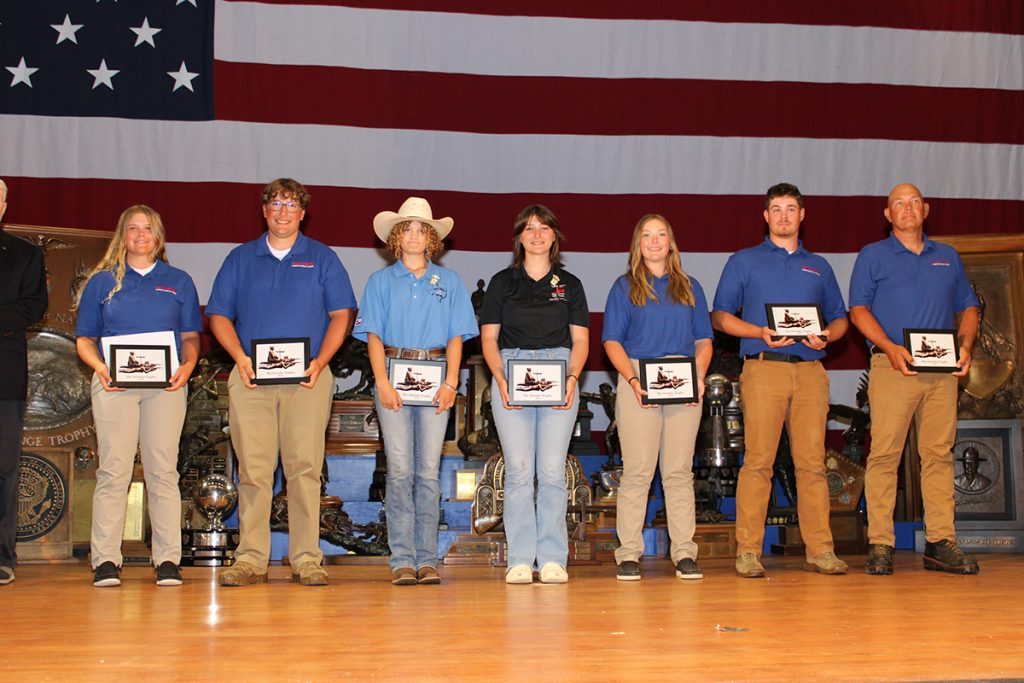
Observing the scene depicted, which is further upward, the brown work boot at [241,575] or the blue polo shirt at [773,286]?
the blue polo shirt at [773,286]

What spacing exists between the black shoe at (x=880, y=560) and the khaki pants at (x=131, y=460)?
9.81 feet

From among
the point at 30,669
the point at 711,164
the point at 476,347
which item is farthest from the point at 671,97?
the point at 30,669

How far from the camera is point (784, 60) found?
7262mm

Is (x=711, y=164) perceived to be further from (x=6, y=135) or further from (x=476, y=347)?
(x=6, y=135)

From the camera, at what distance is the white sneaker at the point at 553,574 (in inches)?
179

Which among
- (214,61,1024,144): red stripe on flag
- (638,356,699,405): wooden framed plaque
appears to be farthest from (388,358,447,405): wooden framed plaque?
(214,61,1024,144): red stripe on flag

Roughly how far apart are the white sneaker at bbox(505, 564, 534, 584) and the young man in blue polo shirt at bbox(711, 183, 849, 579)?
0.94 m

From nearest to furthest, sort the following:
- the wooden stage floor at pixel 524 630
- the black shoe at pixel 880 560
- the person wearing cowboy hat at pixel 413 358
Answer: the wooden stage floor at pixel 524 630
the person wearing cowboy hat at pixel 413 358
the black shoe at pixel 880 560

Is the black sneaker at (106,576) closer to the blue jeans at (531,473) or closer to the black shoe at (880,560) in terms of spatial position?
the blue jeans at (531,473)

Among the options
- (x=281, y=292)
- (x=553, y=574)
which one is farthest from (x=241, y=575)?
(x=553, y=574)

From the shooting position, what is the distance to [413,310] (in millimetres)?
4664

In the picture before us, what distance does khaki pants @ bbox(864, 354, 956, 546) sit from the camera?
4941 millimetres

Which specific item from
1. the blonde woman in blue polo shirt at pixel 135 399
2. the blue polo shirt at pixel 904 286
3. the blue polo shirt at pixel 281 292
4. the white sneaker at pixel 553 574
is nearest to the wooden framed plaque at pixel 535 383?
the white sneaker at pixel 553 574

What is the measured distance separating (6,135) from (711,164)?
4.35 meters
